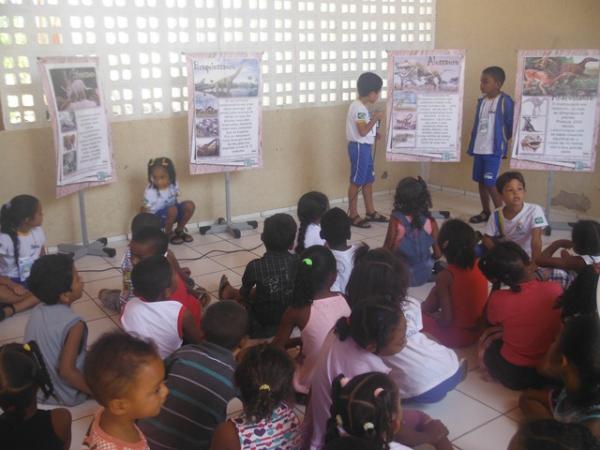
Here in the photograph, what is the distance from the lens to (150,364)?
5.37 feet

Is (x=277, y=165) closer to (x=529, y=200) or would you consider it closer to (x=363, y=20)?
(x=363, y=20)

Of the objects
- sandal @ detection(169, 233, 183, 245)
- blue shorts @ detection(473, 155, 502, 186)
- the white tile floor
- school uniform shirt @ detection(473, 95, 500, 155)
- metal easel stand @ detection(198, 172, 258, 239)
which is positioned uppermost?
school uniform shirt @ detection(473, 95, 500, 155)

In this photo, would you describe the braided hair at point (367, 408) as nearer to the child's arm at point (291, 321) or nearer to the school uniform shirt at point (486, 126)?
the child's arm at point (291, 321)

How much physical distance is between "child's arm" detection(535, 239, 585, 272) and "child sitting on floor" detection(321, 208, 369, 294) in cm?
108

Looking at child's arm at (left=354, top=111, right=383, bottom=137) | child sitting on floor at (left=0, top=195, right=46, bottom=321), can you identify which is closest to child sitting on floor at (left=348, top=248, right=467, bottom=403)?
child sitting on floor at (left=0, top=195, right=46, bottom=321)

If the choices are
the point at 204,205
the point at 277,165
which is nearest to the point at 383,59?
the point at 277,165

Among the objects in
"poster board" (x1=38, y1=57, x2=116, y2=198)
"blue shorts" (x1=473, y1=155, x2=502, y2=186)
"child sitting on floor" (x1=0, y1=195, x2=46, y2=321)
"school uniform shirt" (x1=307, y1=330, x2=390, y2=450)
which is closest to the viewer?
"school uniform shirt" (x1=307, y1=330, x2=390, y2=450)

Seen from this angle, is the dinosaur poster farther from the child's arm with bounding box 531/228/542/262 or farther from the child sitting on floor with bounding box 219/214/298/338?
the child sitting on floor with bounding box 219/214/298/338

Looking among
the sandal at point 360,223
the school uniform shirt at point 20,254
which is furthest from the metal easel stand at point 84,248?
the sandal at point 360,223

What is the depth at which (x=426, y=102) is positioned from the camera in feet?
17.4

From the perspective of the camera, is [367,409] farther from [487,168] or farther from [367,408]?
[487,168]

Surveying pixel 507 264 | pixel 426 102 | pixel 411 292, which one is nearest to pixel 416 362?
pixel 507 264

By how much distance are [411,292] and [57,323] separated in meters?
2.09

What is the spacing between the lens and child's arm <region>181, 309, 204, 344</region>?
258cm
